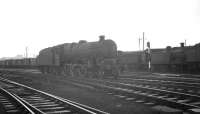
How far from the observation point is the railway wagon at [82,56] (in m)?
21.0

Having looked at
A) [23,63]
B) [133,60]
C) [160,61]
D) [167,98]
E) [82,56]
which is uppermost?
[82,56]

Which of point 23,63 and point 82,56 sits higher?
point 82,56

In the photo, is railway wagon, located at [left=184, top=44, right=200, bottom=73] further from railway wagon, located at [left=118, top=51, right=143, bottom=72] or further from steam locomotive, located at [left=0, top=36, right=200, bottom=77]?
railway wagon, located at [left=118, top=51, right=143, bottom=72]

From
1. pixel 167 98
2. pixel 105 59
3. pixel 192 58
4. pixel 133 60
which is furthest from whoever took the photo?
pixel 133 60

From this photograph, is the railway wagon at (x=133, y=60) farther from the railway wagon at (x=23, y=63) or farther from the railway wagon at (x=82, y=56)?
the railway wagon at (x=23, y=63)

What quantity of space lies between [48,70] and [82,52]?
9.55 meters

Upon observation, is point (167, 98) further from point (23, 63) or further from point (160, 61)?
point (23, 63)

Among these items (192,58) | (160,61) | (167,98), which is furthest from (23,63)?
(167,98)

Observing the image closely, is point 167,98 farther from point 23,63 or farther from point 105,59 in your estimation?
point 23,63

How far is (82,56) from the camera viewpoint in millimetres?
22344

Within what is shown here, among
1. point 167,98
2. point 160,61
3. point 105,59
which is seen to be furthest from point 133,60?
point 167,98

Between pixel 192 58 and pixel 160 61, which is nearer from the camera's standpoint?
pixel 192 58

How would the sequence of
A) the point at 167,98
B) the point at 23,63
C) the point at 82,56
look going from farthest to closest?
the point at 23,63, the point at 82,56, the point at 167,98

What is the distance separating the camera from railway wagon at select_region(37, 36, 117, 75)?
21.0m
